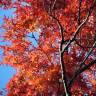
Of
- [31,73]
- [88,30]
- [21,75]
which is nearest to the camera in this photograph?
[88,30]

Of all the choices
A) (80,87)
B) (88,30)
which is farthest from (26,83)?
(88,30)

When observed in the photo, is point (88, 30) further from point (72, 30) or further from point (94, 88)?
point (94, 88)

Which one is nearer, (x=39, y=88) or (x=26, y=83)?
(x=39, y=88)

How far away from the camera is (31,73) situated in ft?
67.5

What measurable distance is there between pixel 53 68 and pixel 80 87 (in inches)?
90.6

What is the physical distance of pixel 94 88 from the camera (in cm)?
2125

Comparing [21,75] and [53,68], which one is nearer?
[53,68]

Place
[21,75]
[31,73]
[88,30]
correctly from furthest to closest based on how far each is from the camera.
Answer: [21,75]
[31,73]
[88,30]

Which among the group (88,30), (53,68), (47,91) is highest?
(88,30)

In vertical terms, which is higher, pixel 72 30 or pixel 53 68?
pixel 72 30

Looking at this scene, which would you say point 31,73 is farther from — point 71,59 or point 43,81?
point 71,59

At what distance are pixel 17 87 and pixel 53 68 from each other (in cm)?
322

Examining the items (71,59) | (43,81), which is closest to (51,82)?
(43,81)

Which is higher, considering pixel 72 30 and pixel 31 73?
pixel 72 30
